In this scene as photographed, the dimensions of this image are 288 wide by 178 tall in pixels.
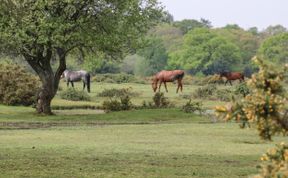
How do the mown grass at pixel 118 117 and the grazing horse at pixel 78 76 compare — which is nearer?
the mown grass at pixel 118 117

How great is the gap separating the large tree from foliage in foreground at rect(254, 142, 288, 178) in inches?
1078

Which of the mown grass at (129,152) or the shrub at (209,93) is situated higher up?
the shrub at (209,93)

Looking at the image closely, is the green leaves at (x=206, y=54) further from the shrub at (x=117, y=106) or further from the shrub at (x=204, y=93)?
the shrub at (x=117, y=106)

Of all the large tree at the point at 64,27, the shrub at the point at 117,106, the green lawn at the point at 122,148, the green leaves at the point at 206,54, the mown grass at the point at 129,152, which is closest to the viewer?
the mown grass at the point at 129,152

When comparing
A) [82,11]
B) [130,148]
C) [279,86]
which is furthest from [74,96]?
[279,86]

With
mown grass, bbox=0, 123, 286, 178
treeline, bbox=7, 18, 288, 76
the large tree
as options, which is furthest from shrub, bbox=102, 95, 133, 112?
treeline, bbox=7, 18, 288, 76

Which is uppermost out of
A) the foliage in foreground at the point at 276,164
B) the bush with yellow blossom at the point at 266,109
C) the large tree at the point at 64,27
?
the large tree at the point at 64,27

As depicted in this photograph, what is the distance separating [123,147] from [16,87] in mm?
25389

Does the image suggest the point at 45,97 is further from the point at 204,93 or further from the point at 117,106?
the point at 204,93

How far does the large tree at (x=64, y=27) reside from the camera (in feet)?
114

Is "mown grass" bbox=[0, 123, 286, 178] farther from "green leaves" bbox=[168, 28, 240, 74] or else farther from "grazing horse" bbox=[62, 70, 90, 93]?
"green leaves" bbox=[168, 28, 240, 74]

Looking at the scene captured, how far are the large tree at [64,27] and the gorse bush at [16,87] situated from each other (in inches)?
236

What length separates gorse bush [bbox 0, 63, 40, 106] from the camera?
4478cm

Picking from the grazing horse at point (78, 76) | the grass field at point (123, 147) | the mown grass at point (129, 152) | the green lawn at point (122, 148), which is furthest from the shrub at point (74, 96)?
the mown grass at point (129, 152)
